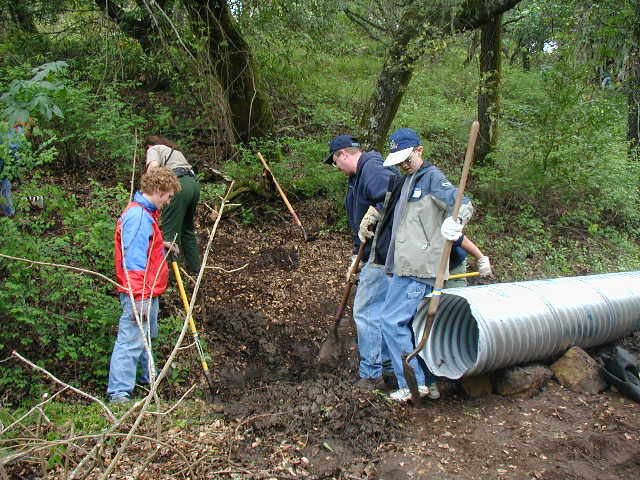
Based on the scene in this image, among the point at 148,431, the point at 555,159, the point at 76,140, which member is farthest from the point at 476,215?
the point at 148,431

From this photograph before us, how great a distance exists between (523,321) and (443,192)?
1.28m

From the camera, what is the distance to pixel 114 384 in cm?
466

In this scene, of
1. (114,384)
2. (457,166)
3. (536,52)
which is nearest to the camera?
(114,384)

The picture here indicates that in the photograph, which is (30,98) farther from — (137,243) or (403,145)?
(403,145)

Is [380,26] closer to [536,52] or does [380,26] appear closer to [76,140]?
[536,52]

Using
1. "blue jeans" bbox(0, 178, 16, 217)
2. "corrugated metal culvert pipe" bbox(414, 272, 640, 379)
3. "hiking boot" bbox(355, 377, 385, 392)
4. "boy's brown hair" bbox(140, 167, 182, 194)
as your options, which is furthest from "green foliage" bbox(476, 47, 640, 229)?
"blue jeans" bbox(0, 178, 16, 217)

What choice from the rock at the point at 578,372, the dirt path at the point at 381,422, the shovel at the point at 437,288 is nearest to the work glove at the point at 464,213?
the shovel at the point at 437,288

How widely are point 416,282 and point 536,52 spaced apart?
46.0 ft

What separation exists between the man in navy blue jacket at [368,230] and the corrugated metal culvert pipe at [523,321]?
386 millimetres

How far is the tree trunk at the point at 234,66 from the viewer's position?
904cm

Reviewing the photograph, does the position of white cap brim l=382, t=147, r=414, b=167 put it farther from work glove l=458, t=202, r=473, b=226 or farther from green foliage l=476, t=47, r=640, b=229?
green foliage l=476, t=47, r=640, b=229

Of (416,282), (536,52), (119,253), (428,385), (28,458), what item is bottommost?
(428,385)

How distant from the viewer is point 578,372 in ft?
16.3

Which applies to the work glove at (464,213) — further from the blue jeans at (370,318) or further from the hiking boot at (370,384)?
the hiking boot at (370,384)
